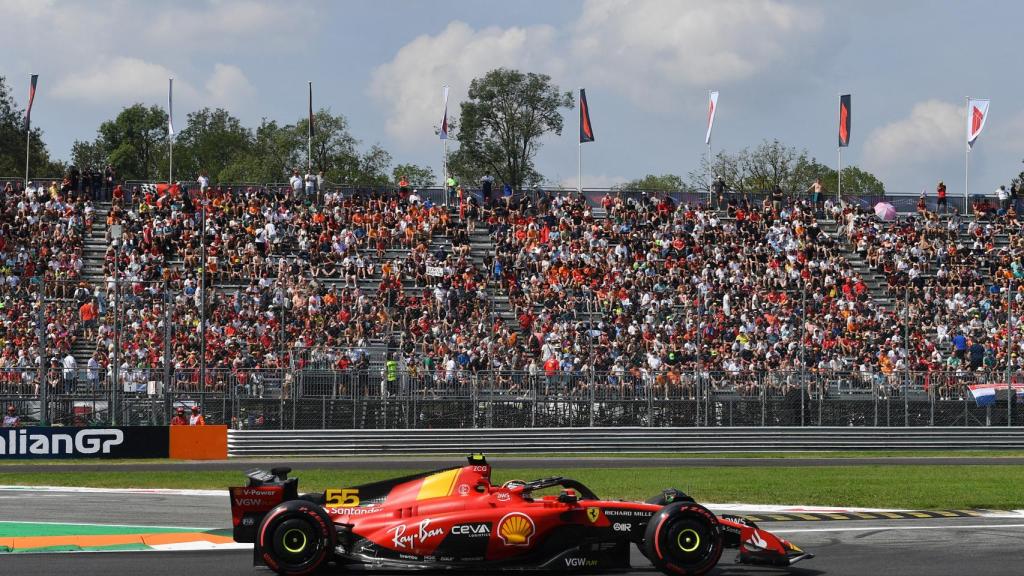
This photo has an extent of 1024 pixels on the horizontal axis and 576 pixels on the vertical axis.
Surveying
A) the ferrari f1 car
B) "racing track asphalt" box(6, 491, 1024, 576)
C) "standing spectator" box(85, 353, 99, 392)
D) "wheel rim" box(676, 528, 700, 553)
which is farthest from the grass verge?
"wheel rim" box(676, 528, 700, 553)

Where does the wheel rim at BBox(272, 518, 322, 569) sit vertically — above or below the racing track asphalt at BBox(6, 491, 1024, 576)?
above

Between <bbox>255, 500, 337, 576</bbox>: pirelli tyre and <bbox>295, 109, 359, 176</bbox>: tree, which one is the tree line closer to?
<bbox>295, 109, 359, 176</bbox>: tree

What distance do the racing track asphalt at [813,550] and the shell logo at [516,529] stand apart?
112 centimetres

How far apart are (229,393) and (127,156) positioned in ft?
216

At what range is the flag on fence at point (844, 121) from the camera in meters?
47.3

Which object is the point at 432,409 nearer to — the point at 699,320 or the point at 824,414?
the point at 699,320

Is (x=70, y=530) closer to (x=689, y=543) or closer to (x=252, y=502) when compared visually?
(x=252, y=502)

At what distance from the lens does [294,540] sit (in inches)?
432

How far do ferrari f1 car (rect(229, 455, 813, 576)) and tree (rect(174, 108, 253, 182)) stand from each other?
8192 cm

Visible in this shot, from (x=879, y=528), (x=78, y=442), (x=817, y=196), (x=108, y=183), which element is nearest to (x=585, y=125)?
(x=817, y=196)

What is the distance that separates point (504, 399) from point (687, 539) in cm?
1829

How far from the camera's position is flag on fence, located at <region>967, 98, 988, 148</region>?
46594mm

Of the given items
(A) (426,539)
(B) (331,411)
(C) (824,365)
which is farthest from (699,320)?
(A) (426,539)

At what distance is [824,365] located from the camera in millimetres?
31328
